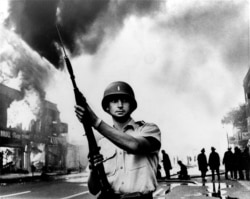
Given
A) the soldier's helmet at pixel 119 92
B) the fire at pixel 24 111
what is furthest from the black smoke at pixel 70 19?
the soldier's helmet at pixel 119 92

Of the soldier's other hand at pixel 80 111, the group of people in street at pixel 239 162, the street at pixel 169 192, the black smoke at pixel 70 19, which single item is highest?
the black smoke at pixel 70 19

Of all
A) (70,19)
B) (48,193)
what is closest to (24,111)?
(70,19)

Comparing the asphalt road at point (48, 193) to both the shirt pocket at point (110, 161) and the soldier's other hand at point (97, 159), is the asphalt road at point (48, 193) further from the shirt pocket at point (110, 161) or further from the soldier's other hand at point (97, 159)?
the soldier's other hand at point (97, 159)

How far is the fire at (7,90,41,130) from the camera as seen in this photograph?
1462 inches

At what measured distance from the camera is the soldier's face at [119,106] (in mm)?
1981

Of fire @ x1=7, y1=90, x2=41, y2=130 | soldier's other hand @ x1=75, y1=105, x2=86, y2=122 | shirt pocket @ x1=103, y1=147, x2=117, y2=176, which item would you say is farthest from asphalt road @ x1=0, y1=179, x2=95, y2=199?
fire @ x1=7, y1=90, x2=41, y2=130

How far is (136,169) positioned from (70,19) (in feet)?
66.9

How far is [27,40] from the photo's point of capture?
3391 cm

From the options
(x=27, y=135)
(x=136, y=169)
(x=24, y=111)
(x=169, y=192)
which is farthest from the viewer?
(x=24, y=111)

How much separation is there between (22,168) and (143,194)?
32843 mm

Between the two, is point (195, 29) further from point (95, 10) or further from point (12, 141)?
point (12, 141)

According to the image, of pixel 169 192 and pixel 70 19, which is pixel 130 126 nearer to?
pixel 169 192

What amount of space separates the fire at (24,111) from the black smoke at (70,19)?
4819mm

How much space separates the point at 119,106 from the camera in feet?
6.51
